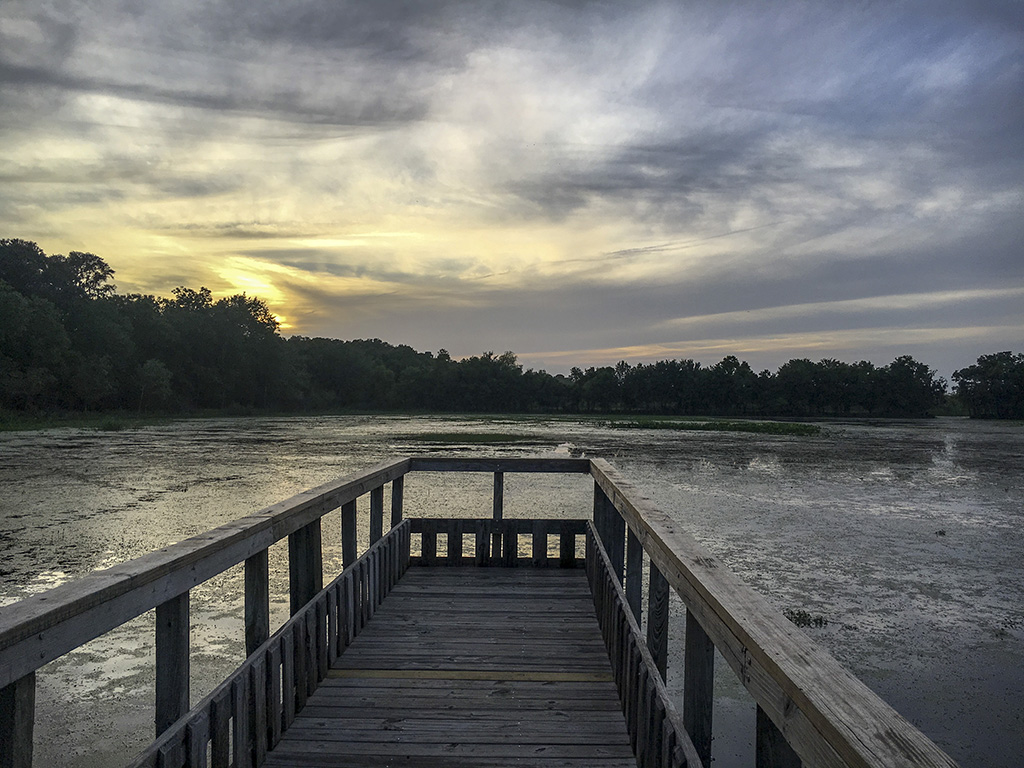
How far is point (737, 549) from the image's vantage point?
965cm

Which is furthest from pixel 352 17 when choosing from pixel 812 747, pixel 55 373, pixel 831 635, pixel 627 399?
pixel 627 399

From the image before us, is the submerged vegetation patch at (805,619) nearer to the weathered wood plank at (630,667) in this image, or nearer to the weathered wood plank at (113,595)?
the weathered wood plank at (630,667)

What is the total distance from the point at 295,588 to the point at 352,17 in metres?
14.0

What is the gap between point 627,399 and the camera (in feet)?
377

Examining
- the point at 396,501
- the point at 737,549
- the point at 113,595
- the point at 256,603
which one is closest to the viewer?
the point at 113,595

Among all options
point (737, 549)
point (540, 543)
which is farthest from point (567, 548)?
point (737, 549)

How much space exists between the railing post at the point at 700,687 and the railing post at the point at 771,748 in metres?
Result: 0.50

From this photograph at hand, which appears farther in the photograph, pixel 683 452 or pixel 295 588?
pixel 683 452

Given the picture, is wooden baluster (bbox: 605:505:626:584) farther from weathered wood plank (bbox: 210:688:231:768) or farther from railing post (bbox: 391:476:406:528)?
weathered wood plank (bbox: 210:688:231:768)

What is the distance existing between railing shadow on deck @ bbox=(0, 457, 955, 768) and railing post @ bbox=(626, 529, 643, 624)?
0.01 metres

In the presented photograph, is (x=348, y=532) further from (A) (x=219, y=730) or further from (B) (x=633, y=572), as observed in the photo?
(A) (x=219, y=730)

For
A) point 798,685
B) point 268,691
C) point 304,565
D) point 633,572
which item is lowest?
point 268,691

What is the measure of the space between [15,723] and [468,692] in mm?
2150

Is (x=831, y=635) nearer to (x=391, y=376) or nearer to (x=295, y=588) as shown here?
(x=295, y=588)
